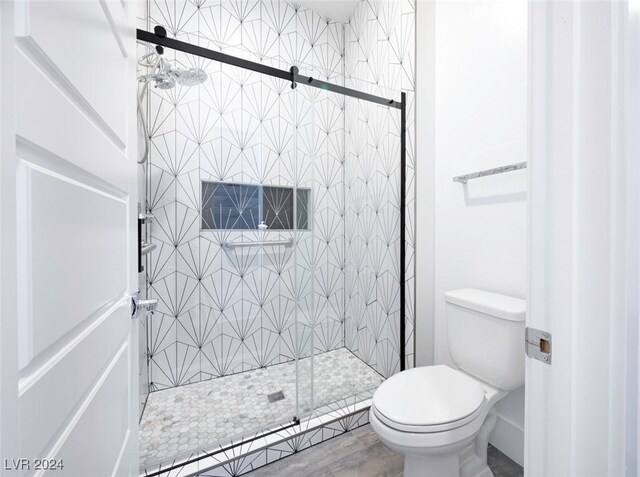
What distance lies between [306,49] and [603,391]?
2562 mm

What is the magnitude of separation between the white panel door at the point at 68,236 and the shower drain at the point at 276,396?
0.96 metres

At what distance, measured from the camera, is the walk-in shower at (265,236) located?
5.53 feet

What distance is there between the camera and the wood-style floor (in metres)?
1.23

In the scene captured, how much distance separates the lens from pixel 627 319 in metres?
0.46

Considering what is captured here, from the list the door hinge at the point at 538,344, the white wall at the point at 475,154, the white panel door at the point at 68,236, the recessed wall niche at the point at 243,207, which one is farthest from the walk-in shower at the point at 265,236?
the door hinge at the point at 538,344

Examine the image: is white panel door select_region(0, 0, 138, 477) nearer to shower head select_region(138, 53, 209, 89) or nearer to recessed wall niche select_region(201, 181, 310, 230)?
shower head select_region(138, 53, 209, 89)

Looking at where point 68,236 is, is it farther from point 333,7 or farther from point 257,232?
point 333,7

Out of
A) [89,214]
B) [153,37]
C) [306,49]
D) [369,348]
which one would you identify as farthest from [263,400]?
[306,49]

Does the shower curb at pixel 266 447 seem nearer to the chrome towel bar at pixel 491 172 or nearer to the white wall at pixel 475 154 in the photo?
the white wall at pixel 475 154

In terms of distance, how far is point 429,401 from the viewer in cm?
104

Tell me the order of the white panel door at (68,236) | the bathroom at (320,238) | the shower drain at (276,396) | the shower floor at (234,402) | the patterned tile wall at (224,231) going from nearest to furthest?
1. the white panel door at (68,236)
2. the bathroom at (320,238)
3. the shower floor at (234,402)
4. the shower drain at (276,396)
5. the patterned tile wall at (224,231)

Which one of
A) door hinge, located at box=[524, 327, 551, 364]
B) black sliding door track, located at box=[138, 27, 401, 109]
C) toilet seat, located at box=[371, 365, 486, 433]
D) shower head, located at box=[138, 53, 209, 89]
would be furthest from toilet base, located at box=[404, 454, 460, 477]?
shower head, located at box=[138, 53, 209, 89]

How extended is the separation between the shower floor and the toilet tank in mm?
745

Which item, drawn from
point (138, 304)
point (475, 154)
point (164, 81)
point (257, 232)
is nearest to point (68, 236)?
point (138, 304)
